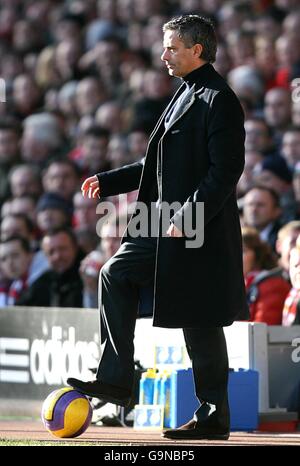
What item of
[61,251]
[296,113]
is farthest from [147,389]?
[296,113]

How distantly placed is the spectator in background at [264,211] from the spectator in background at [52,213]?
245cm

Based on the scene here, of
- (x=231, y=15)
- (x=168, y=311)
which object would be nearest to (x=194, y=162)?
(x=168, y=311)

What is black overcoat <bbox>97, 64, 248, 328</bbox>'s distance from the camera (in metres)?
6.11

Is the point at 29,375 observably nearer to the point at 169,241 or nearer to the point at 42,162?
the point at 169,241

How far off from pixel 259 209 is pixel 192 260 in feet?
12.1

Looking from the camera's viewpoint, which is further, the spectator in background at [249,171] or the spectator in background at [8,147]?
the spectator in background at [8,147]

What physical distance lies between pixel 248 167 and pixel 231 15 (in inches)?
123

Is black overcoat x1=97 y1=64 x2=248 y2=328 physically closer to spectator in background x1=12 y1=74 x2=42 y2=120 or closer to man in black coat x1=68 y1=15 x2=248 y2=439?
man in black coat x1=68 y1=15 x2=248 y2=439

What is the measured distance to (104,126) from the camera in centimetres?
1358

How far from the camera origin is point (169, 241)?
6184 millimetres

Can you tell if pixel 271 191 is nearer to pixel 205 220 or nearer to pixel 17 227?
pixel 17 227

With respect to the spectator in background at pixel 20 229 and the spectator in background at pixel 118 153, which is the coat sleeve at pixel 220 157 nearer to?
the spectator in background at pixel 20 229

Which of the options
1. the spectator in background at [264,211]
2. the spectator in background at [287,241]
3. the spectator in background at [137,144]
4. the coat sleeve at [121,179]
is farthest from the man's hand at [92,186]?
the spectator in background at [137,144]

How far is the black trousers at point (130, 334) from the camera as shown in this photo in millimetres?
6207
